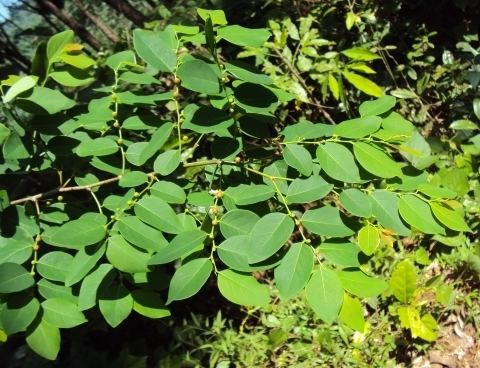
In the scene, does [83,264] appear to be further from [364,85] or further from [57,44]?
[364,85]

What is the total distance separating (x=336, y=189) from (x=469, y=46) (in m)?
2.01

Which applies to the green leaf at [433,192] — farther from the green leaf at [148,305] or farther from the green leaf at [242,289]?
the green leaf at [148,305]

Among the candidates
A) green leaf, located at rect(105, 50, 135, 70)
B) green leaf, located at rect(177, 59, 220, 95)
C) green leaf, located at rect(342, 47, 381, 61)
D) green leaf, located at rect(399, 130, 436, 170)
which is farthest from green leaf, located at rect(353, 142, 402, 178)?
green leaf, located at rect(342, 47, 381, 61)

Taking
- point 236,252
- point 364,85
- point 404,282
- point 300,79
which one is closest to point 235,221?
point 236,252

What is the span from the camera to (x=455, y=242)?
8.20ft

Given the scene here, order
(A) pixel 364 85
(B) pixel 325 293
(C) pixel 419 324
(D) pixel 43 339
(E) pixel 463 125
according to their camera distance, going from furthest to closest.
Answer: (E) pixel 463 125 → (A) pixel 364 85 → (C) pixel 419 324 → (D) pixel 43 339 → (B) pixel 325 293

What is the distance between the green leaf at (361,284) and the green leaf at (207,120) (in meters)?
0.45

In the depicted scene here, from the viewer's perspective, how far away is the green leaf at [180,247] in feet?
3.37

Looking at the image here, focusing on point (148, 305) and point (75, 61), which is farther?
point (75, 61)

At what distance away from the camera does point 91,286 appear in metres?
1.14

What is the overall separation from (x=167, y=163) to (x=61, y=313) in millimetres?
442

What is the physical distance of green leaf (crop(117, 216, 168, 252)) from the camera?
1127mm

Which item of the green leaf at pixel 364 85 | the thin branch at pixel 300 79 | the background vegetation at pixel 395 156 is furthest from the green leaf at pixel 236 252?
the thin branch at pixel 300 79

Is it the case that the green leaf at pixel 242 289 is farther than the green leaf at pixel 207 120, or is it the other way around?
the green leaf at pixel 207 120
